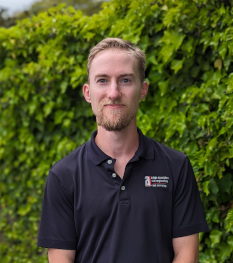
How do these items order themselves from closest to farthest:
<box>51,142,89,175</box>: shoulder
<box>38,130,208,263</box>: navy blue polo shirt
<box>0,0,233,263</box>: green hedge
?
<box>38,130,208,263</box>: navy blue polo shirt < <box>51,142,89,175</box>: shoulder < <box>0,0,233,263</box>: green hedge

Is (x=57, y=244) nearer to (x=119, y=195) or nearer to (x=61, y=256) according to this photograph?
(x=61, y=256)

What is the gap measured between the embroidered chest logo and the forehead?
0.52 metres

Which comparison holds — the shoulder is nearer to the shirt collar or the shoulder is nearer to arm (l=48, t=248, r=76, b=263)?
the shirt collar

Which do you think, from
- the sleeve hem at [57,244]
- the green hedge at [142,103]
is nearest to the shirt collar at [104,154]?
the sleeve hem at [57,244]

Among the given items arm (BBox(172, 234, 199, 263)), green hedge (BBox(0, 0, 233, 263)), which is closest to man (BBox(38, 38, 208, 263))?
arm (BBox(172, 234, 199, 263))

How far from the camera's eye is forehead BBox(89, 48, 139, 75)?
235 cm

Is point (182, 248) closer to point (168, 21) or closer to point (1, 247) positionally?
point (168, 21)

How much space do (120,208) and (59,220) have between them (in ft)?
1.01

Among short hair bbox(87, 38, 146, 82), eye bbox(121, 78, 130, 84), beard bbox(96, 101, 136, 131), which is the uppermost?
short hair bbox(87, 38, 146, 82)

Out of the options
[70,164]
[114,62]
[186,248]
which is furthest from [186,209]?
[114,62]

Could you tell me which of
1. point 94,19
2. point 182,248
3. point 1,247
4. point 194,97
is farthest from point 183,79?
point 1,247

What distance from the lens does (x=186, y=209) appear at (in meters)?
2.39

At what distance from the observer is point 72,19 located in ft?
15.5

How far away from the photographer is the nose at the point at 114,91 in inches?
91.4
